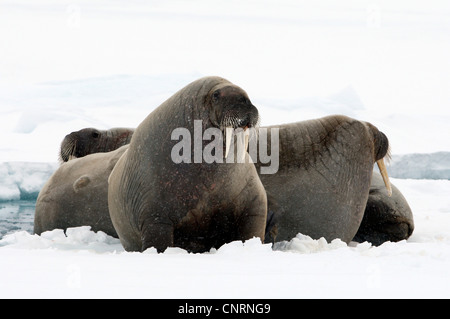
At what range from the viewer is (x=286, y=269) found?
3930 millimetres

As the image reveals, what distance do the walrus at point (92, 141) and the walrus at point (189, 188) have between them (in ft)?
11.9

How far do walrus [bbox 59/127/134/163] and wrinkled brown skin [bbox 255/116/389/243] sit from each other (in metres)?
2.77

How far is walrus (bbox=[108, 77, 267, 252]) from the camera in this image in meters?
5.18

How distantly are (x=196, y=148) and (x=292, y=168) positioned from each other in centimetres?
191

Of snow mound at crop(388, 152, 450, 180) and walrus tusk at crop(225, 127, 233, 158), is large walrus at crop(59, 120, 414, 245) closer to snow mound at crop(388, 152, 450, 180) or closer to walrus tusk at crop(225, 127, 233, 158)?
walrus tusk at crop(225, 127, 233, 158)

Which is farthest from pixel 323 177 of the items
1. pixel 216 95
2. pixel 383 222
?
pixel 216 95

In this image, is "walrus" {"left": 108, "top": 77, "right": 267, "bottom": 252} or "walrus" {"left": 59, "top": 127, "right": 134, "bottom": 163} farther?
"walrus" {"left": 59, "top": 127, "right": 134, "bottom": 163}

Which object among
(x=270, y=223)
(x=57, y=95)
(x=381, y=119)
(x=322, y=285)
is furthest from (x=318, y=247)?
(x=57, y=95)

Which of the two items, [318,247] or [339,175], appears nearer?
[318,247]

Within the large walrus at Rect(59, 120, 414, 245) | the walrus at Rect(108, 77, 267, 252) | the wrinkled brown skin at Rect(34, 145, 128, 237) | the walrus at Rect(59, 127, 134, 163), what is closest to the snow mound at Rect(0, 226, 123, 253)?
the wrinkled brown skin at Rect(34, 145, 128, 237)

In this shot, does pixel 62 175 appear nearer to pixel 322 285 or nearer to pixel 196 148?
pixel 196 148

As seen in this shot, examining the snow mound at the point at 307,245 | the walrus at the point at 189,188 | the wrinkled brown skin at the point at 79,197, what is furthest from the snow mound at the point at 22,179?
the walrus at the point at 189,188

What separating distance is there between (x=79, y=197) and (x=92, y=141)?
6.47 ft
